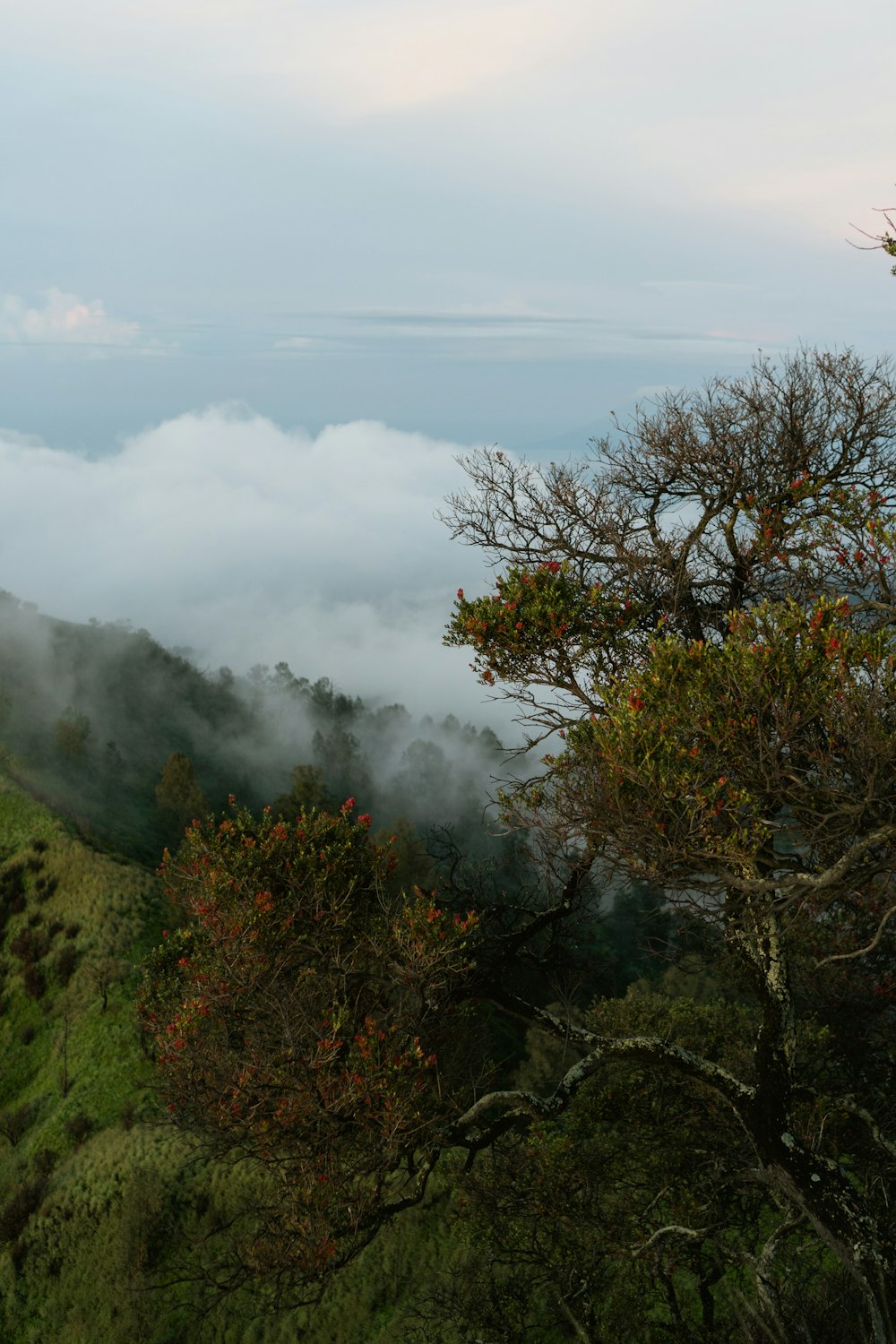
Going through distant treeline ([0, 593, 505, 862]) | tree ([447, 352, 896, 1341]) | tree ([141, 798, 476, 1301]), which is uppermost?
tree ([447, 352, 896, 1341])

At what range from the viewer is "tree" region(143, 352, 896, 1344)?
10125mm

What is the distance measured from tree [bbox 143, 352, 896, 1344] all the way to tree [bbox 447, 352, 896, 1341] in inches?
1.9

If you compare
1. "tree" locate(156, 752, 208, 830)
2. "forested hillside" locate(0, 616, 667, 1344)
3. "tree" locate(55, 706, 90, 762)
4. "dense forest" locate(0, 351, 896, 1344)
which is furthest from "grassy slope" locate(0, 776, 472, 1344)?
"tree" locate(55, 706, 90, 762)

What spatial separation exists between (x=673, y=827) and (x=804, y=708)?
188 centimetres

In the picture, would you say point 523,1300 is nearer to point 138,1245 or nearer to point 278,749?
point 138,1245

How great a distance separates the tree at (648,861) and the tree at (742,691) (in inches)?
1.9

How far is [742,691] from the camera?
9.88 m

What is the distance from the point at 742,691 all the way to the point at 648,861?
2230 mm

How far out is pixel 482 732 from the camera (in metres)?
169

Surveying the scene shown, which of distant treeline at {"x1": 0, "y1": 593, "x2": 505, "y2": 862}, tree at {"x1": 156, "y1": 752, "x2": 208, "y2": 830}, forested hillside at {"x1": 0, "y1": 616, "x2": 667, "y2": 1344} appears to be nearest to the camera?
forested hillside at {"x1": 0, "y1": 616, "x2": 667, "y2": 1344}

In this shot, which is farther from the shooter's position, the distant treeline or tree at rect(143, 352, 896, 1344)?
the distant treeline

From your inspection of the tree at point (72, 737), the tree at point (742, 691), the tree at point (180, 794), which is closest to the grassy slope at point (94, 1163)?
the tree at point (742, 691)

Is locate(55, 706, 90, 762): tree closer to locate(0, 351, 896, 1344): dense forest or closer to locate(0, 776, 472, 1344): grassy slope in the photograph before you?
locate(0, 776, 472, 1344): grassy slope

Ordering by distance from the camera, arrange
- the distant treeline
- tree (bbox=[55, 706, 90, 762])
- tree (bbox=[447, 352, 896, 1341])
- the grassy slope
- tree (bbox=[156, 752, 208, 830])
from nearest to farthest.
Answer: tree (bbox=[447, 352, 896, 1341])
the grassy slope
tree (bbox=[156, 752, 208, 830])
the distant treeline
tree (bbox=[55, 706, 90, 762])
